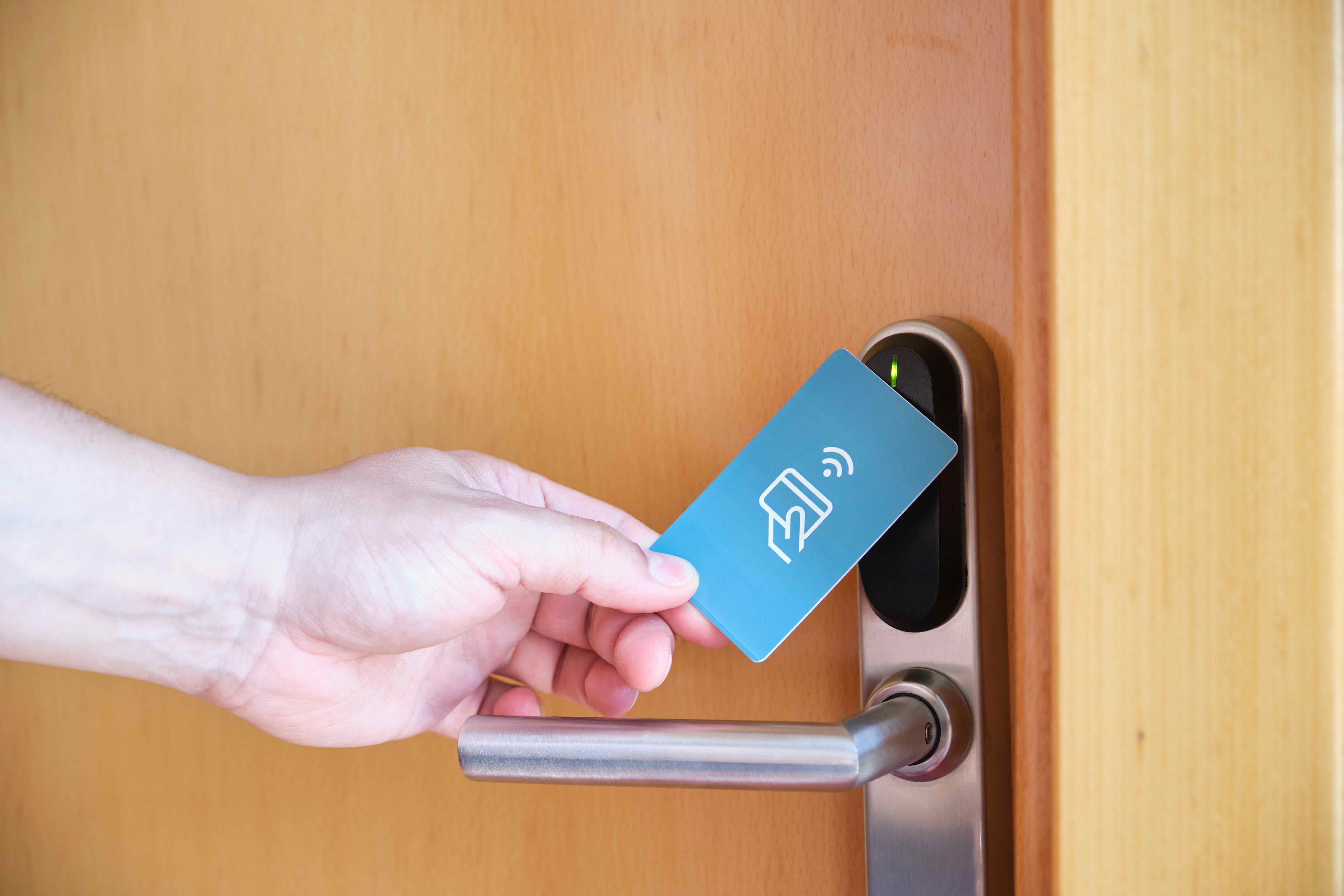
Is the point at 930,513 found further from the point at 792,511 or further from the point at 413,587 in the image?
the point at 413,587

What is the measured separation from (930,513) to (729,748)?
0.37 feet

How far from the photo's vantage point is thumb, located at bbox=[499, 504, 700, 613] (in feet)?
1.14

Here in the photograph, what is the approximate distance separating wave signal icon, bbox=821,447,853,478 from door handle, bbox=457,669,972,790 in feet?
0.27

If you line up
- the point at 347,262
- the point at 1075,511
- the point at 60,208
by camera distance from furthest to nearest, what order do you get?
the point at 60,208 → the point at 347,262 → the point at 1075,511

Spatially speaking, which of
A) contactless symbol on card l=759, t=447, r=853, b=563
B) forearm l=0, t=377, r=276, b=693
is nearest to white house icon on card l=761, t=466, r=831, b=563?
contactless symbol on card l=759, t=447, r=853, b=563

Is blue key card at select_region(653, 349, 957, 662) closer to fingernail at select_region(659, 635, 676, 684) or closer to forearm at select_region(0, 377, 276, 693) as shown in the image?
fingernail at select_region(659, 635, 676, 684)

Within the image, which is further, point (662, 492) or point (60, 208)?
point (60, 208)

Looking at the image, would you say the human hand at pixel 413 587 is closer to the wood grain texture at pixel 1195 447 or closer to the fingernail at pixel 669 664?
the fingernail at pixel 669 664

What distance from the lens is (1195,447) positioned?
0.97 ft

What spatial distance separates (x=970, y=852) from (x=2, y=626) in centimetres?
39

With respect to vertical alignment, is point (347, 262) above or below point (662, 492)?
above

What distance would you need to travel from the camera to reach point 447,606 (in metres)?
0.37

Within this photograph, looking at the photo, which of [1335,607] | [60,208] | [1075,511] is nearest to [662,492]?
[1075,511]

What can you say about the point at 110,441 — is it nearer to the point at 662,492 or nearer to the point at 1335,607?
the point at 662,492
